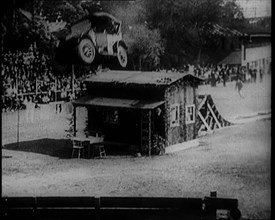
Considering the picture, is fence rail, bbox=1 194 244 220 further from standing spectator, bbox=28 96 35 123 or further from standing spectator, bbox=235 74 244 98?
standing spectator, bbox=235 74 244 98

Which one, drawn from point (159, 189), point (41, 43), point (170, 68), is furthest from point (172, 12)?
point (159, 189)

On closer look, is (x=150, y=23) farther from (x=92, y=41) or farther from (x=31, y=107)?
(x=31, y=107)

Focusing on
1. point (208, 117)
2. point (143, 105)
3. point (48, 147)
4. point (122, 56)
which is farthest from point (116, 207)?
point (122, 56)

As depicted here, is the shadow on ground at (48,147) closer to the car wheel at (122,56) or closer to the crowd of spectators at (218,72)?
the car wheel at (122,56)

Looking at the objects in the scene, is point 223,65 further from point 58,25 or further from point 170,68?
point 58,25

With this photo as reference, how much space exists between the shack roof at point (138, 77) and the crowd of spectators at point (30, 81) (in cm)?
20

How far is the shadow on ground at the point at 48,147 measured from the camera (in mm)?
4887

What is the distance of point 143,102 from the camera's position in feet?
16.1

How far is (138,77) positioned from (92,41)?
62 cm

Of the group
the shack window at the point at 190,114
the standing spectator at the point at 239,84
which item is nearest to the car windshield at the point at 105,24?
the shack window at the point at 190,114

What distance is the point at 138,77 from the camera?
4.95 metres

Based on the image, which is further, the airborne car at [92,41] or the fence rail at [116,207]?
the airborne car at [92,41]

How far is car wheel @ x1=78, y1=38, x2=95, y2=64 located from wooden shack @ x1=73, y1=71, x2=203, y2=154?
0.19m

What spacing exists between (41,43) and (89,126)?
3.31 feet
